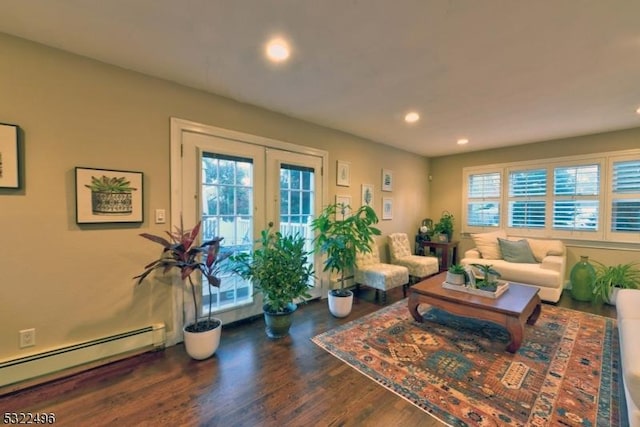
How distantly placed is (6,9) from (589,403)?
14.2ft

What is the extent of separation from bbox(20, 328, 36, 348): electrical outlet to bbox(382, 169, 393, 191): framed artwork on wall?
175 inches

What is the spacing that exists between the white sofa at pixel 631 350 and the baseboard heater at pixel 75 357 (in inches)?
125

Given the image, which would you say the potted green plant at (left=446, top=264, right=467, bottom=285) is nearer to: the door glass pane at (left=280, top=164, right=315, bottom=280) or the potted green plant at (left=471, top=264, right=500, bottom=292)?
the potted green plant at (left=471, top=264, right=500, bottom=292)

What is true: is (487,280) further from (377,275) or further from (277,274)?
(277,274)

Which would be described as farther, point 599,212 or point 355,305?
point 599,212

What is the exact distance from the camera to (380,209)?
4801 mm

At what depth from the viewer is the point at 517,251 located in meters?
4.25

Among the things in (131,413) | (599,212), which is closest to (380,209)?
(599,212)

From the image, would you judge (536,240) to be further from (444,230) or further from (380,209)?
(380,209)

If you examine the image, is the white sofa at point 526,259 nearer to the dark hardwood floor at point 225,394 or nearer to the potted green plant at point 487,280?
the potted green plant at point 487,280

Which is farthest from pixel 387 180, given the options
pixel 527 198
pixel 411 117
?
pixel 527 198

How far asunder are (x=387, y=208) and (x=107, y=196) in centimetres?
396

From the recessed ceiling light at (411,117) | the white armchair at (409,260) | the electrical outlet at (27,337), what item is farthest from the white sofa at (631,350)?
the electrical outlet at (27,337)

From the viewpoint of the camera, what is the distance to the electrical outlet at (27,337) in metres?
1.96
